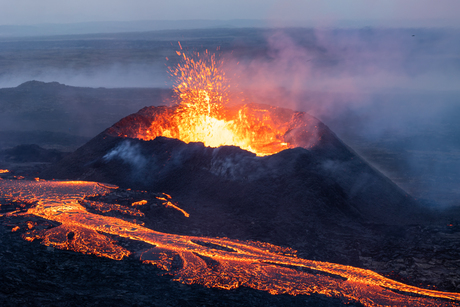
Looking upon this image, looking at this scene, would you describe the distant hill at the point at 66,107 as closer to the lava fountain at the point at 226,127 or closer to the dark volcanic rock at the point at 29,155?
the dark volcanic rock at the point at 29,155

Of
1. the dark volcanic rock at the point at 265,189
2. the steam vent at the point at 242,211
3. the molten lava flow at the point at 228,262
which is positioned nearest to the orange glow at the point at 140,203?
the steam vent at the point at 242,211

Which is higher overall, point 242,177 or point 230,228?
point 242,177

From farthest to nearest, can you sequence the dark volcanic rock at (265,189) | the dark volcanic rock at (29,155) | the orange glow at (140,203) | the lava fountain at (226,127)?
the dark volcanic rock at (29,155) → the lava fountain at (226,127) → the orange glow at (140,203) → the dark volcanic rock at (265,189)

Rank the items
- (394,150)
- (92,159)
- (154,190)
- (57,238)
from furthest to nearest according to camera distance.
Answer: (394,150), (92,159), (154,190), (57,238)

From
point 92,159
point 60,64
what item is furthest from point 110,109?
point 60,64

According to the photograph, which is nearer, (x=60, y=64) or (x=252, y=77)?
(x=252, y=77)

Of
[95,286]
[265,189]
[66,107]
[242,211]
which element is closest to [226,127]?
[265,189]

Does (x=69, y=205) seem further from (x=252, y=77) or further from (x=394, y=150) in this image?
(x=252, y=77)
